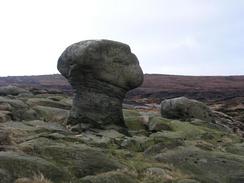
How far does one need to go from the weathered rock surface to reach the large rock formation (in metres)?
8.86

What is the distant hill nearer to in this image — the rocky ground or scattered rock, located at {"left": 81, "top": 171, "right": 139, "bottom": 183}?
the rocky ground

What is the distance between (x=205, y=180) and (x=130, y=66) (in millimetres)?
11803

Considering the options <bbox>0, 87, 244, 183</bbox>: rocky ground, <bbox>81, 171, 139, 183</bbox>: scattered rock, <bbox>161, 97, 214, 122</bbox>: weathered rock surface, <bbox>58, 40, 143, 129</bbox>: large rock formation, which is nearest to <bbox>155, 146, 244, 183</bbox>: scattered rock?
<bbox>0, 87, 244, 183</bbox>: rocky ground

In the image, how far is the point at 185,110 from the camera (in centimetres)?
3581

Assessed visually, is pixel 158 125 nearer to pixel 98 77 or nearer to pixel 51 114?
pixel 98 77

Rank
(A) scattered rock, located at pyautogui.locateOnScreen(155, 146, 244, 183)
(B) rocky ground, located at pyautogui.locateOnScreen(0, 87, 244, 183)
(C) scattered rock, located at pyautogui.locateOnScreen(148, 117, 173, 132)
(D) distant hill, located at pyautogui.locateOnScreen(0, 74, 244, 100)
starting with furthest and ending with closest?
(D) distant hill, located at pyautogui.locateOnScreen(0, 74, 244, 100) < (C) scattered rock, located at pyautogui.locateOnScreen(148, 117, 173, 132) < (A) scattered rock, located at pyautogui.locateOnScreen(155, 146, 244, 183) < (B) rocky ground, located at pyautogui.locateOnScreen(0, 87, 244, 183)

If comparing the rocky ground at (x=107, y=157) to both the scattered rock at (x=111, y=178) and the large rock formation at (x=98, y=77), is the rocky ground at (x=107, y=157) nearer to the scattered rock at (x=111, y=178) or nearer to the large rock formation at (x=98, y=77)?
the scattered rock at (x=111, y=178)

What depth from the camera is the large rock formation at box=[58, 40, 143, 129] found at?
1043 inches

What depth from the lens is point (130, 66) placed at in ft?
90.6

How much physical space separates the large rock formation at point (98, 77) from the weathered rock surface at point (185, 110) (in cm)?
886

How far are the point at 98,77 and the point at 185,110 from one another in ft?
35.3

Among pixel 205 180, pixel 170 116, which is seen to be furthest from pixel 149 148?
pixel 170 116

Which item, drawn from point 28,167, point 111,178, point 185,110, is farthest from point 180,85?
point 28,167

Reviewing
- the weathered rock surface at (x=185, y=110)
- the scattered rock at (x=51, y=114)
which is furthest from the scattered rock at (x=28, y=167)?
the weathered rock surface at (x=185, y=110)
